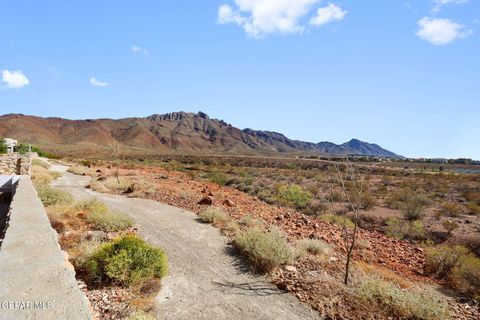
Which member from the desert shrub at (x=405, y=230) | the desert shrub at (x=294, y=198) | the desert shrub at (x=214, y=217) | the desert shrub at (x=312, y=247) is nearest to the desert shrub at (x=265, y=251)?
the desert shrub at (x=312, y=247)

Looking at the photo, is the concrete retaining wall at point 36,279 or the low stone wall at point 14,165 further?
the low stone wall at point 14,165

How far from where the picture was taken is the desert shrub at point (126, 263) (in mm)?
5988

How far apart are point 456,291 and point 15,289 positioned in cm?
863

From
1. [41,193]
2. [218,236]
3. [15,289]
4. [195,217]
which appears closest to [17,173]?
[41,193]

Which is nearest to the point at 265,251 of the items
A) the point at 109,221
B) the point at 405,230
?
the point at 109,221

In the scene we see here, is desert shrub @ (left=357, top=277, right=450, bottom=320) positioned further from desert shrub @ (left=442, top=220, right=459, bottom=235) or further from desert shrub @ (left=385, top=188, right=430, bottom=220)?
desert shrub @ (left=385, top=188, right=430, bottom=220)

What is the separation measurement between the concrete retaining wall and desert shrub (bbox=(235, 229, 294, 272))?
4.00 metres

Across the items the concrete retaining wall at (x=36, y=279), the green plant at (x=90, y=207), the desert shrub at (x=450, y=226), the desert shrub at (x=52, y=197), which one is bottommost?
the desert shrub at (x=450, y=226)

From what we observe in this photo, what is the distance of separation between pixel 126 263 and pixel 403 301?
16.9ft

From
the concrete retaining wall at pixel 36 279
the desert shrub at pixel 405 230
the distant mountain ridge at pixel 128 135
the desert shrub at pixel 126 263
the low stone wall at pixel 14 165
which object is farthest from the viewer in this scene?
the distant mountain ridge at pixel 128 135

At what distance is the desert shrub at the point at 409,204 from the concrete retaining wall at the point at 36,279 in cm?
1536

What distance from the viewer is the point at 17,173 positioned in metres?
16.9

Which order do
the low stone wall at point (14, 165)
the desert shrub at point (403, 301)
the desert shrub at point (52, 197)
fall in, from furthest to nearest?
the low stone wall at point (14, 165) < the desert shrub at point (52, 197) < the desert shrub at point (403, 301)

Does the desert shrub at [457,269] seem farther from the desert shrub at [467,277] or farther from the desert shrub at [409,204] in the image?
the desert shrub at [409,204]
